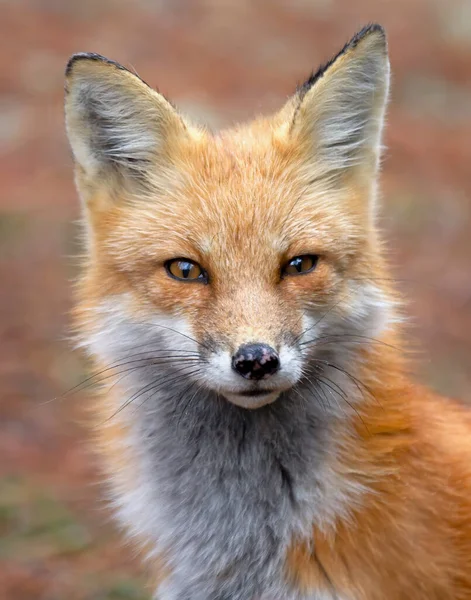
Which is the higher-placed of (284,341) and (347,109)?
(347,109)

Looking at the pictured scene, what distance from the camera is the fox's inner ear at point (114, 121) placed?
3.63 m

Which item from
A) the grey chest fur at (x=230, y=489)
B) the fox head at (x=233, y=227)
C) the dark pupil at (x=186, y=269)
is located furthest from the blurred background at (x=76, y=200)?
the dark pupil at (x=186, y=269)

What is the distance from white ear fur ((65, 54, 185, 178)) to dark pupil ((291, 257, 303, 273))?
31.6 inches

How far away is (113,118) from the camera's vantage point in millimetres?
3770

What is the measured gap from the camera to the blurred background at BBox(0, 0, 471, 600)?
572cm

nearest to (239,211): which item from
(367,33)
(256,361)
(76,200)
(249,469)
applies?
(256,361)

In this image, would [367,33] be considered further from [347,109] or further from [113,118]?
[113,118]

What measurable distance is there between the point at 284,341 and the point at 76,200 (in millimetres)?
7980

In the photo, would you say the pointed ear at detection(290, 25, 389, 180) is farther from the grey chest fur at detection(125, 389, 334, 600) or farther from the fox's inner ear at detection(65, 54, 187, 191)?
the grey chest fur at detection(125, 389, 334, 600)

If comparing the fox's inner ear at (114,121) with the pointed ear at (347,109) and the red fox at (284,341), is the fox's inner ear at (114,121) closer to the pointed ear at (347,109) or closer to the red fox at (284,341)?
the red fox at (284,341)

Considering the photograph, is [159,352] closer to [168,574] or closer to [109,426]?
[109,426]

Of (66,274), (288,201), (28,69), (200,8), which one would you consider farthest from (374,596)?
(200,8)

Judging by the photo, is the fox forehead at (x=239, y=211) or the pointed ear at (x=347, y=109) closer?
the fox forehead at (x=239, y=211)

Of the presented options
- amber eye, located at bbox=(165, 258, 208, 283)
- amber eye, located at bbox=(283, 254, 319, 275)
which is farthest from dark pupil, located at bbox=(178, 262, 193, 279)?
amber eye, located at bbox=(283, 254, 319, 275)
